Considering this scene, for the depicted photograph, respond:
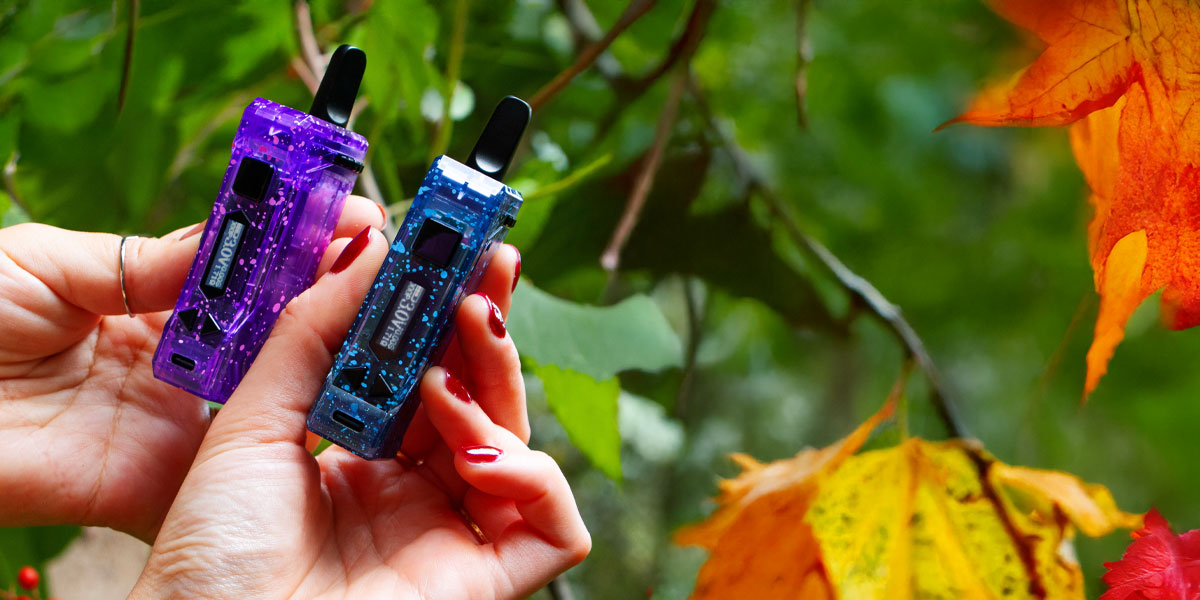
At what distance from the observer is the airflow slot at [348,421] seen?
232 millimetres

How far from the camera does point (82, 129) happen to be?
0.40 m

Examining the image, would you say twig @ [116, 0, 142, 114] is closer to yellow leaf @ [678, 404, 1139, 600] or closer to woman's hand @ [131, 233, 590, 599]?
woman's hand @ [131, 233, 590, 599]

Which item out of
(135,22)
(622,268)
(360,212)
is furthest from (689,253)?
(135,22)

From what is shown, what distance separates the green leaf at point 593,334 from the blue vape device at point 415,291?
0.26 ft

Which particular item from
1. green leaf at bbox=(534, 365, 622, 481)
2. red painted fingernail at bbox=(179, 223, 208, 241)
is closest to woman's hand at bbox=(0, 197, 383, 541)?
red painted fingernail at bbox=(179, 223, 208, 241)

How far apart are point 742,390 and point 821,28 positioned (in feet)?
0.56

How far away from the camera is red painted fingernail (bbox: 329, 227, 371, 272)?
25 cm

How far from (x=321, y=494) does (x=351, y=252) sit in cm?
9

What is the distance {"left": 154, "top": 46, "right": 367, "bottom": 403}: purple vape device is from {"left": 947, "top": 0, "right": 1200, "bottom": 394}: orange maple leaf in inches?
9.3

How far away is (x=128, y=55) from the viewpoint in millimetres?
366

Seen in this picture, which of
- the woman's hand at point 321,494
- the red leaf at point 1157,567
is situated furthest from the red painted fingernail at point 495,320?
the red leaf at point 1157,567

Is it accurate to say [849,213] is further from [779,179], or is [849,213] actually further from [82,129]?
[82,129]

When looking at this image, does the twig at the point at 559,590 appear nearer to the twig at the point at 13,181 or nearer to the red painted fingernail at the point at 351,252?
the red painted fingernail at the point at 351,252

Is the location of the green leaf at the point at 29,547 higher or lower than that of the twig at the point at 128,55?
lower
